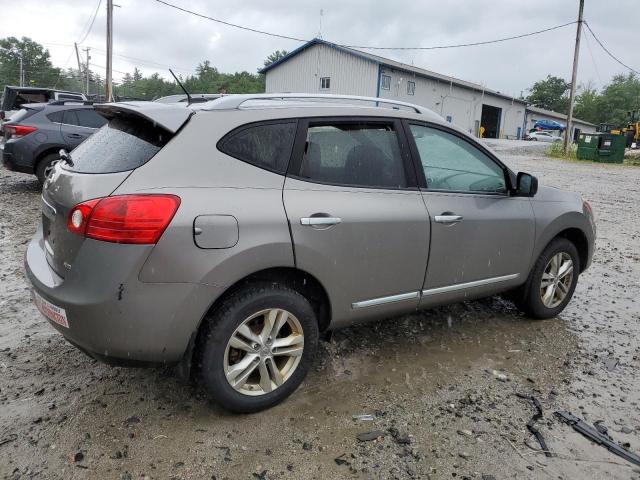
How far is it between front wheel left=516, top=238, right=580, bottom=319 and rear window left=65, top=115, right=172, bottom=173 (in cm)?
303

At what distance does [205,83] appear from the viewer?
7856 centimetres

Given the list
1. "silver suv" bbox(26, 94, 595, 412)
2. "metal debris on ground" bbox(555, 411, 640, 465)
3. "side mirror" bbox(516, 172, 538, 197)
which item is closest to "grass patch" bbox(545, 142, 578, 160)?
"side mirror" bbox(516, 172, 538, 197)

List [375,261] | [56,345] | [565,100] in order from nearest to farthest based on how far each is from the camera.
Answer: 1. [375,261]
2. [56,345]
3. [565,100]

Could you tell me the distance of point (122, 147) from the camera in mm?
2621

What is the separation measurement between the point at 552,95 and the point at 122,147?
102811mm

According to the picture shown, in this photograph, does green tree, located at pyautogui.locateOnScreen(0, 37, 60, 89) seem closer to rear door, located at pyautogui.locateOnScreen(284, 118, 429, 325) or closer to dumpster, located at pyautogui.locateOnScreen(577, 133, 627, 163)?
dumpster, located at pyautogui.locateOnScreen(577, 133, 627, 163)

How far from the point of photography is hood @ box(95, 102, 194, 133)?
8.34ft

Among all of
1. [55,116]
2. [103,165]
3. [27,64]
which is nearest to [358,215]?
[103,165]

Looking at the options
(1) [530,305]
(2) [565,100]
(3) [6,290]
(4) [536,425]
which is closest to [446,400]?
(4) [536,425]

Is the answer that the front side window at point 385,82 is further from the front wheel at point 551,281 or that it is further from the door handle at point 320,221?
the door handle at point 320,221

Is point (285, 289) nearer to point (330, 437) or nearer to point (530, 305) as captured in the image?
point (330, 437)

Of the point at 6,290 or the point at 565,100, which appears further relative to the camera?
the point at 565,100

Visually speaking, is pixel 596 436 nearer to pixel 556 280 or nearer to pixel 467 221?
pixel 467 221

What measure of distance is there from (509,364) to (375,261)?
4.34 feet
